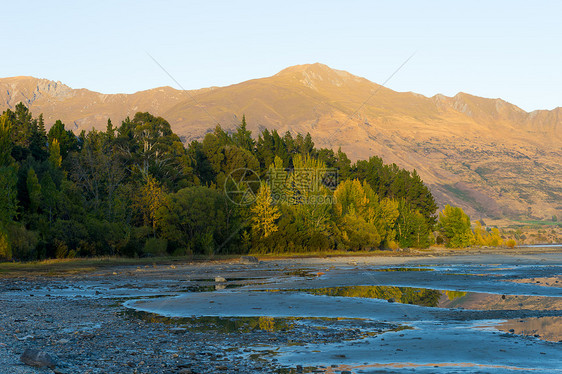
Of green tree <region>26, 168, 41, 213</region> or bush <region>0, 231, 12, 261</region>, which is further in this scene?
green tree <region>26, 168, 41, 213</region>

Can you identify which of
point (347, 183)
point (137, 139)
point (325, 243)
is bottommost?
point (325, 243)

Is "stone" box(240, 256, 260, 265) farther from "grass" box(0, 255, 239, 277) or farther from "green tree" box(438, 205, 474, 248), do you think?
"green tree" box(438, 205, 474, 248)

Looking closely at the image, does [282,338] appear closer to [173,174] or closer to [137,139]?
[173,174]

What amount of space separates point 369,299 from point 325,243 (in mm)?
65499

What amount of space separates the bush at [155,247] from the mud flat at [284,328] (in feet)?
115

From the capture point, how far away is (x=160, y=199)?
71562mm

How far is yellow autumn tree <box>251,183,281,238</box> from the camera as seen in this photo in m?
81.8

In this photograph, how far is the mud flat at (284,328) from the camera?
12.5 metres

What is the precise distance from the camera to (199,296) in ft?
88.6

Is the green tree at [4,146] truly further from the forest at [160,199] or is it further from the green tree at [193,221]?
the green tree at [193,221]

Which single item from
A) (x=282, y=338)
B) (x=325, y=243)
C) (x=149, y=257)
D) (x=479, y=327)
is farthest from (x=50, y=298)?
(x=325, y=243)

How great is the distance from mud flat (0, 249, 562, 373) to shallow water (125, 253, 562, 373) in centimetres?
5

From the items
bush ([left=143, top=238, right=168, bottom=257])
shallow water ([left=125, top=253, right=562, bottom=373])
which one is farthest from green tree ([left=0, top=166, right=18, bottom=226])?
shallow water ([left=125, top=253, right=562, bottom=373])

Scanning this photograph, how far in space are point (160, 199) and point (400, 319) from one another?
5620 centimetres
